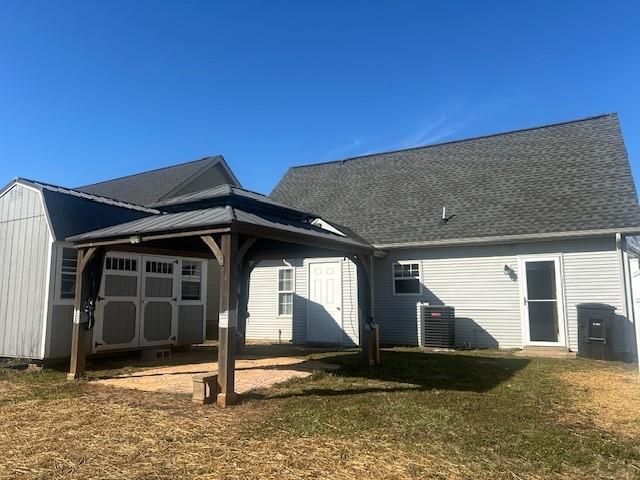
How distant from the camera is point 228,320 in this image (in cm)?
609

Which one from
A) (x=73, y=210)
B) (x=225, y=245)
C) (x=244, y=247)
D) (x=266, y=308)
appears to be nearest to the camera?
(x=225, y=245)

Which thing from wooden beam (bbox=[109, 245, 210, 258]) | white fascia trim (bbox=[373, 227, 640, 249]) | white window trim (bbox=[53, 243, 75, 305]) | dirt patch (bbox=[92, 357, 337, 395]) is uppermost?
white fascia trim (bbox=[373, 227, 640, 249])

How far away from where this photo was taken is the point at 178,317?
1164 cm

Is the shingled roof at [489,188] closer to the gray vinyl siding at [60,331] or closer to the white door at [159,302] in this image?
the white door at [159,302]

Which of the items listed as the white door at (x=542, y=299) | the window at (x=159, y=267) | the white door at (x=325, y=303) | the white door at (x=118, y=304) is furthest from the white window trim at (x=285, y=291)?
the white door at (x=542, y=299)

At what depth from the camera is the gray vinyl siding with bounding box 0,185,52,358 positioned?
354 inches

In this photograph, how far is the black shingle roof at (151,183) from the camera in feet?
61.1

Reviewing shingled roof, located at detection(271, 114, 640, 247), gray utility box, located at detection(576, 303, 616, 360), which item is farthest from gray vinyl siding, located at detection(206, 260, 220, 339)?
gray utility box, located at detection(576, 303, 616, 360)

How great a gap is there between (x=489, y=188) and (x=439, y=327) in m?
4.64

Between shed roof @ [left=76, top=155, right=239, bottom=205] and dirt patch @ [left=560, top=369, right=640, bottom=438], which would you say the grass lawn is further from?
shed roof @ [left=76, top=155, right=239, bottom=205]

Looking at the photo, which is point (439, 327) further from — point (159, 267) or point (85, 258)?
point (85, 258)

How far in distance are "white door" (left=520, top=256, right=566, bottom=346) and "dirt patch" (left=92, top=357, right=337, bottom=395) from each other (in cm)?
544

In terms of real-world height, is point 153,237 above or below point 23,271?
above

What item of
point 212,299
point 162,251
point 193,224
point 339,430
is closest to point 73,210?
point 162,251
